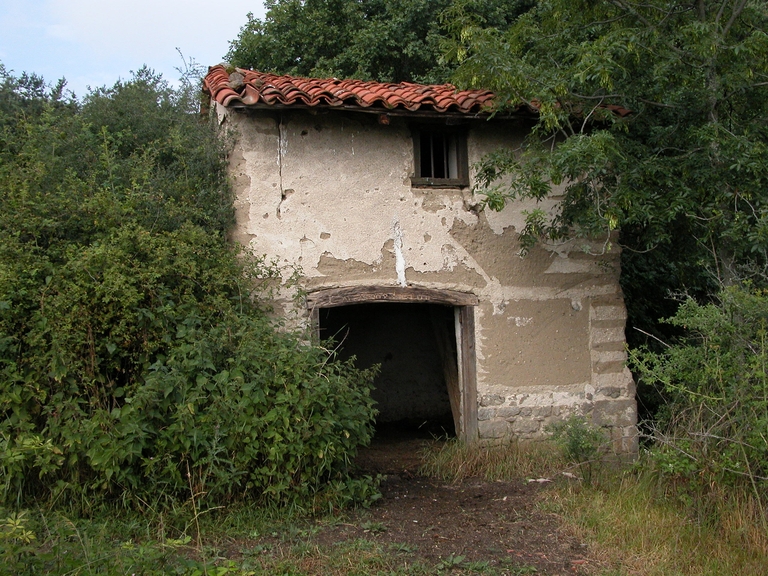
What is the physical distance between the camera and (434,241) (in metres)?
7.14

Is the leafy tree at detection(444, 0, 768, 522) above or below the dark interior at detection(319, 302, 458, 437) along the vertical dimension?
above

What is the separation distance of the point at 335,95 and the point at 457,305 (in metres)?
2.50

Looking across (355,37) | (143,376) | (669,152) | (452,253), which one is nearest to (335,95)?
(452,253)

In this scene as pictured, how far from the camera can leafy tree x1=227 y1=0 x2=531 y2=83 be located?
12500mm

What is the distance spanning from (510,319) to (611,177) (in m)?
1.76

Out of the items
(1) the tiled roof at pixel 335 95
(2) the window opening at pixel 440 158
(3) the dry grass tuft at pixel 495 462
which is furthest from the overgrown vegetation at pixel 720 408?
(1) the tiled roof at pixel 335 95

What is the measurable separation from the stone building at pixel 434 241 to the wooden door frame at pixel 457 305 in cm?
1

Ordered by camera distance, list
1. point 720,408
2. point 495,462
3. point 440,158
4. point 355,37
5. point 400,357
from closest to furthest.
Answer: point 720,408 → point 495,462 → point 440,158 → point 400,357 → point 355,37

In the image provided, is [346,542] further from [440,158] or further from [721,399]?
[440,158]

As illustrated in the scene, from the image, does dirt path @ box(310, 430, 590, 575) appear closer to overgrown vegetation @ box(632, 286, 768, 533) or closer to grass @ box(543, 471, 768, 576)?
grass @ box(543, 471, 768, 576)

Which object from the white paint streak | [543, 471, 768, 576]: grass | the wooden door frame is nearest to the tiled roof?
the white paint streak

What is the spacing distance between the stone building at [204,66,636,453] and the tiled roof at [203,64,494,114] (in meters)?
0.02

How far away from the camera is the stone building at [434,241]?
6.86 metres

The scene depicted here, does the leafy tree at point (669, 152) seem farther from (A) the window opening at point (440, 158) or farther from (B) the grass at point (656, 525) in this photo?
(A) the window opening at point (440, 158)
